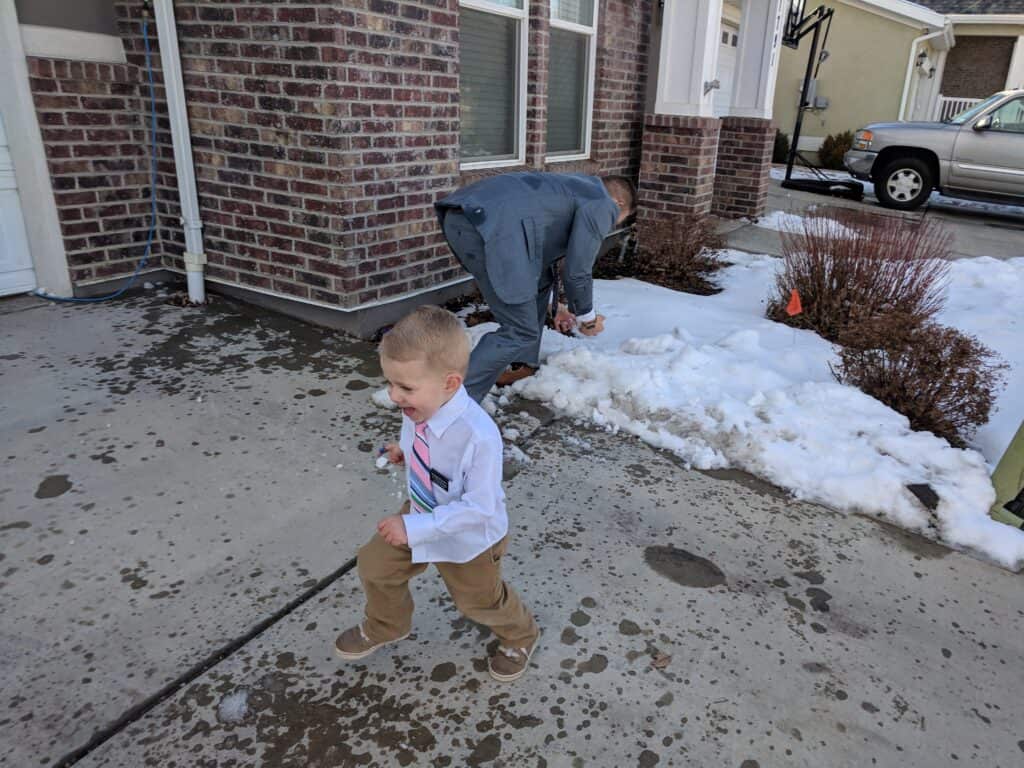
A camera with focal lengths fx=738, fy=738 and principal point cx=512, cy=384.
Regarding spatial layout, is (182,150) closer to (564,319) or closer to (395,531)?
(564,319)

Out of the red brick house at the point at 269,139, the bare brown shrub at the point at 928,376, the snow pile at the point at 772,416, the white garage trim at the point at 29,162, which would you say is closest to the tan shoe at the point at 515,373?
the snow pile at the point at 772,416

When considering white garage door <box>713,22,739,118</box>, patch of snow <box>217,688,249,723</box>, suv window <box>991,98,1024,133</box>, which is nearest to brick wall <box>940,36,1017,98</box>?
suv window <box>991,98,1024,133</box>

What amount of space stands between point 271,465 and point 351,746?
5.19ft

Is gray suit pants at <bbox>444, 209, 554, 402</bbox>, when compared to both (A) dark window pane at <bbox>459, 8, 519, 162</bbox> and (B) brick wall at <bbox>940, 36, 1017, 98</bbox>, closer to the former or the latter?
(A) dark window pane at <bbox>459, 8, 519, 162</bbox>

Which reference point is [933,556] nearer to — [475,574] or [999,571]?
[999,571]

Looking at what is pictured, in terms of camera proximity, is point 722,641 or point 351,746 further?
point 722,641

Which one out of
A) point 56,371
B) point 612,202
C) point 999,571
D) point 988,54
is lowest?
point 999,571

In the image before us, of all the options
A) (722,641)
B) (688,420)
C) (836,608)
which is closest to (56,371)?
(688,420)

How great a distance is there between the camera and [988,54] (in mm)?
20891

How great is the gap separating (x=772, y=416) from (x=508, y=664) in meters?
2.15

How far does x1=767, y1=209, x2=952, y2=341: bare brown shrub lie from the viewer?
202 inches

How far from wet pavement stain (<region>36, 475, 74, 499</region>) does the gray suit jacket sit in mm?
2002

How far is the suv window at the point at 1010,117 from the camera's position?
36.9 ft

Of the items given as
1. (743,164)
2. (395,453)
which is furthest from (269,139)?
(743,164)
